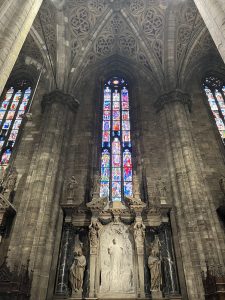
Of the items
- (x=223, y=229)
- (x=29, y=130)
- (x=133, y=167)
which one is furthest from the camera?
(x=29, y=130)

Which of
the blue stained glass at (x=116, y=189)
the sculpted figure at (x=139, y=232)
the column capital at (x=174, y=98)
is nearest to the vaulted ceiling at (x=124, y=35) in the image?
the column capital at (x=174, y=98)

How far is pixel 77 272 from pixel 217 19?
321 inches

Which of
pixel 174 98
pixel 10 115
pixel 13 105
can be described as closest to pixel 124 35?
pixel 174 98

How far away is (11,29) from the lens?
6.30 metres

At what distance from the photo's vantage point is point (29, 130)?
12.6 metres

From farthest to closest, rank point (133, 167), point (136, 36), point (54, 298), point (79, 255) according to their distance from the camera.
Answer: point (136, 36)
point (133, 167)
point (79, 255)
point (54, 298)

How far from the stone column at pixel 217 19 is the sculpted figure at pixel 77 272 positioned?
716cm

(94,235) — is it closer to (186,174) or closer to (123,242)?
(123,242)

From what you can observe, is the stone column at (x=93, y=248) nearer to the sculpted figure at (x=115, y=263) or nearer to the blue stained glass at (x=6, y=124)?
the sculpted figure at (x=115, y=263)

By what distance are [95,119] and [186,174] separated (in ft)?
18.1

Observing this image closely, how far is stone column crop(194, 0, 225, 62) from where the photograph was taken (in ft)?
20.5

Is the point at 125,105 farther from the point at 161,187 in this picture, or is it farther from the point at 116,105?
the point at 161,187

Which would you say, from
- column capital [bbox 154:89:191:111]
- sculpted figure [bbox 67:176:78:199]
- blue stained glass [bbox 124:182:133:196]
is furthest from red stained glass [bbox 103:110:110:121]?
sculpted figure [bbox 67:176:78:199]

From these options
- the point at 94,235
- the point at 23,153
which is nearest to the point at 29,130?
the point at 23,153
